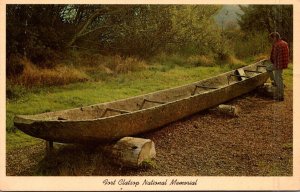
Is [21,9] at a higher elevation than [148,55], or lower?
higher

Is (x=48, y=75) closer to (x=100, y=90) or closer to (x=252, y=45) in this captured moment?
(x=100, y=90)

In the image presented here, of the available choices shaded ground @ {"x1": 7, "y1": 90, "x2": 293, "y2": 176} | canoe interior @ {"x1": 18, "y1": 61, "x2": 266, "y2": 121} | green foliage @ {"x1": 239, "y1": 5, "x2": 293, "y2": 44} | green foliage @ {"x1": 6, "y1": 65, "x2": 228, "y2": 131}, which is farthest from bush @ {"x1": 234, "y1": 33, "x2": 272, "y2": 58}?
shaded ground @ {"x1": 7, "y1": 90, "x2": 293, "y2": 176}

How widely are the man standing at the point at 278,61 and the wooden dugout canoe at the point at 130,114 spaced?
0.56 metres

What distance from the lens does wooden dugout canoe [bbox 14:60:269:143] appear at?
5.15 metres

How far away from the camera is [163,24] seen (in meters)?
7.60

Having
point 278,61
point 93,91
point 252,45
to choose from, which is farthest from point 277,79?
point 93,91

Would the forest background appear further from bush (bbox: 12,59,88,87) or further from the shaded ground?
the shaded ground

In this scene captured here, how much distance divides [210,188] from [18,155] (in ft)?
8.43

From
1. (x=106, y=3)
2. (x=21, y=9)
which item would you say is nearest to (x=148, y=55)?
(x=106, y=3)

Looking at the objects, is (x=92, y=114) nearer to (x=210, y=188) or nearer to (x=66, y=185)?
(x=66, y=185)

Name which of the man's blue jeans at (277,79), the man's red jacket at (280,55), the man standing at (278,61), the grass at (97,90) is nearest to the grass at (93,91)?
the grass at (97,90)

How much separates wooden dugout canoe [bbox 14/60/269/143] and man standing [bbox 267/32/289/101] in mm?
559

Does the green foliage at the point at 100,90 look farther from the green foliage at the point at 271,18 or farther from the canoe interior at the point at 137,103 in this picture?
the green foliage at the point at 271,18

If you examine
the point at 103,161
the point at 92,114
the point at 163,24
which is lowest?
the point at 103,161
